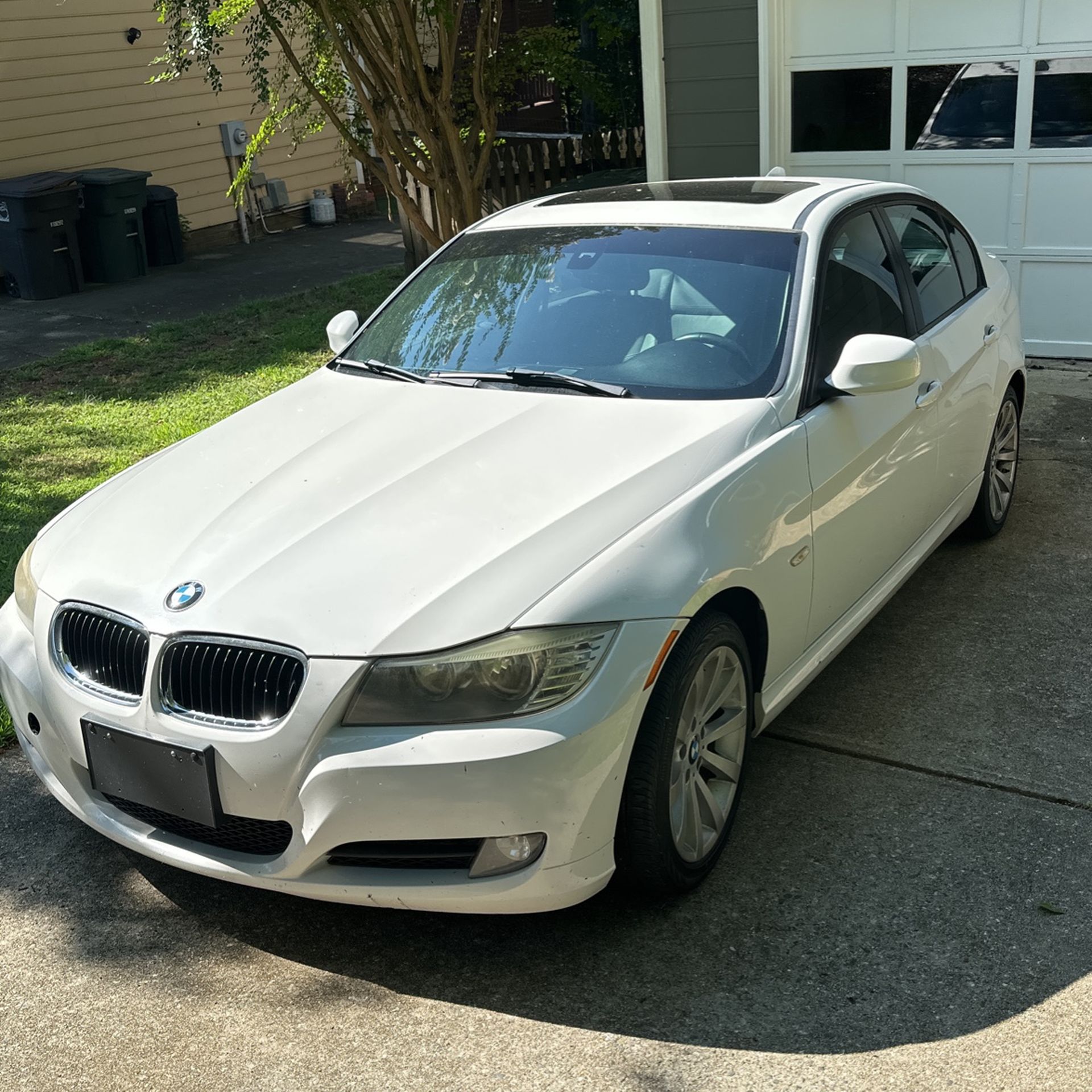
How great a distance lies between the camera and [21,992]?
3191 millimetres

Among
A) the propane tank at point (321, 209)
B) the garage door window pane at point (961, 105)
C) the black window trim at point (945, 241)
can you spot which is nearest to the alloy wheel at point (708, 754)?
the black window trim at point (945, 241)

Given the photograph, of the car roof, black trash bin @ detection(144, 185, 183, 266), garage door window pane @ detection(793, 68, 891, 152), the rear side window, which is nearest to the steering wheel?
the car roof

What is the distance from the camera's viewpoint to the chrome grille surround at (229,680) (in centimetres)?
293

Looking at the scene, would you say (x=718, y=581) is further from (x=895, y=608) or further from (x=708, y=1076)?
(x=895, y=608)

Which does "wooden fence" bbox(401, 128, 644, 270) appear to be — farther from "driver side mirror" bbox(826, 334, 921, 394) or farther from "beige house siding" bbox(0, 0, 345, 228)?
"driver side mirror" bbox(826, 334, 921, 394)

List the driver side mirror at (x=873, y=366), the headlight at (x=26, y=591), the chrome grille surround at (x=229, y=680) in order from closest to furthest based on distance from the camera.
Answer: the chrome grille surround at (x=229, y=680) < the headlight at (x=26, y=591) < the driver side mirror at (x=873, y=366)

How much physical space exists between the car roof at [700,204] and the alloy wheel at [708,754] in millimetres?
1617

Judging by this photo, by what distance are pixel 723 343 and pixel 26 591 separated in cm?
210

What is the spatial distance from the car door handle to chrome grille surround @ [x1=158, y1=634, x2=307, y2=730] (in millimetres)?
2446

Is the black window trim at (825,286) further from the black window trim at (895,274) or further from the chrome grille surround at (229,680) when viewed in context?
the chrome grille surround at (229,680)

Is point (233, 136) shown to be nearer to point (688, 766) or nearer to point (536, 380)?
point (536, 380)

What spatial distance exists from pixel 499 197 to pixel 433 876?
9.35 meters

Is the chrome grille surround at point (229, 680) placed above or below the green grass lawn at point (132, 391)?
above

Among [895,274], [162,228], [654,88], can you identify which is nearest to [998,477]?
[895,274]
